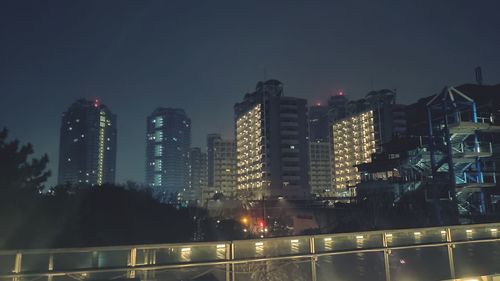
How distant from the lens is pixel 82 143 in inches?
6403

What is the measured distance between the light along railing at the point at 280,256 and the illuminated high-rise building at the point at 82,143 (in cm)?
16641

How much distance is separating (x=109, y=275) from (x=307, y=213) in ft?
210

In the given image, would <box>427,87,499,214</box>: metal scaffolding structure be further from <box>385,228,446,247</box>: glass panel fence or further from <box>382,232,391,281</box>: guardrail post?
<box>382,232,391,281</box>: guardrail post

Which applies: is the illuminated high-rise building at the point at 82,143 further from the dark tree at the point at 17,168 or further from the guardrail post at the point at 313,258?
the guardrail post at the point at 313,258

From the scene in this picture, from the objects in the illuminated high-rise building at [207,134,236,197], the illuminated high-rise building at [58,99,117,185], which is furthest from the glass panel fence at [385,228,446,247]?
the illuminated high-rise building at [58,99,117,185]

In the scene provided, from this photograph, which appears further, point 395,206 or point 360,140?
point 360,140

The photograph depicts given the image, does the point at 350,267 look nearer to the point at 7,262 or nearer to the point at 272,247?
the point at 272,247

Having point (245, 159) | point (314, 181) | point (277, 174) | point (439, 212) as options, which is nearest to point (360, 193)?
point (439, 212)

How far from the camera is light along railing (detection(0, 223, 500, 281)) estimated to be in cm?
476

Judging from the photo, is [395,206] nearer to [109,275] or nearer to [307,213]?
[307,213]

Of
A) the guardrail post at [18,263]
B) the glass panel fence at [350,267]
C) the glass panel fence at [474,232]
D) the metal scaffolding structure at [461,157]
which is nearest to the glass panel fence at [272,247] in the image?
the glass panel fence at [350,267]

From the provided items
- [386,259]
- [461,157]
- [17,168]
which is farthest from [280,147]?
[386,259]

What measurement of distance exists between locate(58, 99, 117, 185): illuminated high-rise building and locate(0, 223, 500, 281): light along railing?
166m

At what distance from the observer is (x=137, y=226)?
1409 inches
